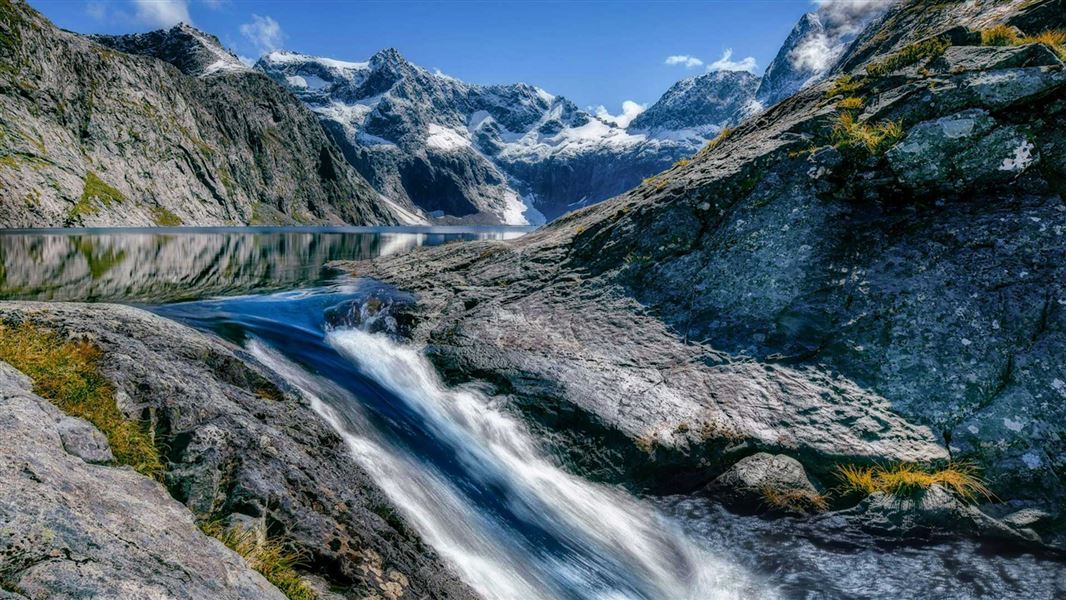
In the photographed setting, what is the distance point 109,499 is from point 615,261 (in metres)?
14.1

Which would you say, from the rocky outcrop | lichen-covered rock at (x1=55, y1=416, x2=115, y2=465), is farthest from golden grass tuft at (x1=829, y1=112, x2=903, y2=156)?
lichen-covered rock at (x1=55, y1=416, x2=115, y2=465)

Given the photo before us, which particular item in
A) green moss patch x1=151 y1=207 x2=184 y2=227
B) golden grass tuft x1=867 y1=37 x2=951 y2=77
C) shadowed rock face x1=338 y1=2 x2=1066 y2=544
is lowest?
shadowed rock face x1=338 y1=2 x2=1066 y2=544

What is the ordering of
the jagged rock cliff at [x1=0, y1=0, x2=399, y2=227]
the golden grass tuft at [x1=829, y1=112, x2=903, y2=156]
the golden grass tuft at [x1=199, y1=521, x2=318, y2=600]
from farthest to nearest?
the jagged rock cliff at [x1=0, y1=0, x2=399, y2=227] → the golden grass tuft at [x1=829, y1=112, x2=903, y2=156] → the golden grass tuft at [x1=199, y1=521, x2=318, y2=600]

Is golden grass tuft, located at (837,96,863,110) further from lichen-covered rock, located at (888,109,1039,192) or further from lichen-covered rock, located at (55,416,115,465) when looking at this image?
lichen-covered rock, located at (55,416,115,465)

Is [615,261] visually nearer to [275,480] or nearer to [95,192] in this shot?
[275,480]

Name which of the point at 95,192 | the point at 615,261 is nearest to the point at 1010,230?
the point at 615,261

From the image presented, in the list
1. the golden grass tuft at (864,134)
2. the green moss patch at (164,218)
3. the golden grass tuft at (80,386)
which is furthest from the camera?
the green moss patch at (164,218)

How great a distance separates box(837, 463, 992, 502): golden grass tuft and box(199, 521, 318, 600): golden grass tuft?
10058 mm

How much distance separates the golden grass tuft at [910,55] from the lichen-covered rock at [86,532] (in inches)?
759

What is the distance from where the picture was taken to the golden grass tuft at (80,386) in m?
5.89

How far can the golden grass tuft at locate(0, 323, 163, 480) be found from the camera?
19.3 ft

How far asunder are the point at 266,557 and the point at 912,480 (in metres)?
11.1

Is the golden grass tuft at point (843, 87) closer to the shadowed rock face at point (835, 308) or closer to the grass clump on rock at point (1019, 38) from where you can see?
the shadowed rock face at point (835, 308)

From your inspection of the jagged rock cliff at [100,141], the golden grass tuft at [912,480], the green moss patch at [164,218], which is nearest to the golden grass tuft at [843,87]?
the golden grass tuft at [912,480]
